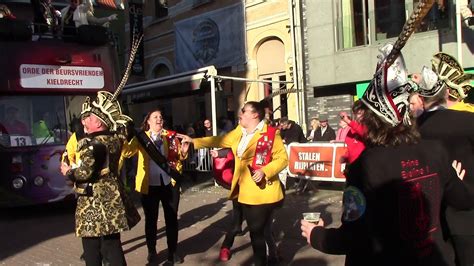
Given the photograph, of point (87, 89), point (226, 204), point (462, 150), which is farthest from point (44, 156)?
point (462, 150)

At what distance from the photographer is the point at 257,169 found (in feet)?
16.6

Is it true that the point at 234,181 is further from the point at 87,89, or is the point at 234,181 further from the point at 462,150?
the point at 87,89

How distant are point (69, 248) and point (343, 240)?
574 centimetres

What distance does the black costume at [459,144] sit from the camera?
10.3 feet

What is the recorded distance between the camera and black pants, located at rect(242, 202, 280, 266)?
4.94 m

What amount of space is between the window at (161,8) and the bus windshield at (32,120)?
1301 cm

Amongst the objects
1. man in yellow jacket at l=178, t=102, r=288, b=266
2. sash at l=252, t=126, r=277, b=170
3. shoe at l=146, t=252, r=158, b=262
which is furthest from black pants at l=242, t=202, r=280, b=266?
shoe at l=146, t=252, r=158, b=262

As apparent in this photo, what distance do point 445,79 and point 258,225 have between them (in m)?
2.11

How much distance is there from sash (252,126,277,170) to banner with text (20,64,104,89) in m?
5.42

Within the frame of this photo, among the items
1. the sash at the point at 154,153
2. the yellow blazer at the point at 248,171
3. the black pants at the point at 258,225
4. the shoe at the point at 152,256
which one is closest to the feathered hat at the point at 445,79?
the yellow blazer at the point at 248,171

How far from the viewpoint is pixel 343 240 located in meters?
2.31

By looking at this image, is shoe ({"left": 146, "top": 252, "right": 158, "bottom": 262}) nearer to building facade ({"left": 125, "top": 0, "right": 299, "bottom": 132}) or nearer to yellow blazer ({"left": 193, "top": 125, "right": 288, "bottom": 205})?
yellow blazer ({"left": 193, "top": 125, "right": 288, "bottom": 205})

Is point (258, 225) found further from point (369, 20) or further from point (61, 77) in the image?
point (369, 20)

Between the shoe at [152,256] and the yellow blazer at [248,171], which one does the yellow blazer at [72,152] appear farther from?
the shoe at [152,256]
